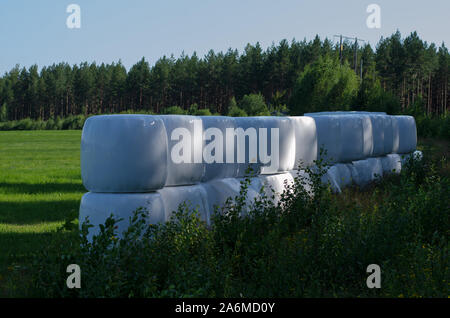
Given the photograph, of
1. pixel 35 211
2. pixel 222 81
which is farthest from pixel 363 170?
pixel 222 81

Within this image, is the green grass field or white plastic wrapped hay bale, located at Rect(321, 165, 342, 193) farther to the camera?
white plastic wrapped hay bale, located at Rect(321, 165, 342, 193)

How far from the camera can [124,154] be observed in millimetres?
5828

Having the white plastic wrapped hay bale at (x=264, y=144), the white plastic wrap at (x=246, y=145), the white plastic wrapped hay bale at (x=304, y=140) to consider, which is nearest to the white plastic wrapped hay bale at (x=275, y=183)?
the white plastic wrapped hay bale at (x=264, y=144)

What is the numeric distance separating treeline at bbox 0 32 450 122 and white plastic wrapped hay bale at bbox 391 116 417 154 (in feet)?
166

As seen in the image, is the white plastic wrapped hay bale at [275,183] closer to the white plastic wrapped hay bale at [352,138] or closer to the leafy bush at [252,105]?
the white plastic wrapped hay bale at [352,138]

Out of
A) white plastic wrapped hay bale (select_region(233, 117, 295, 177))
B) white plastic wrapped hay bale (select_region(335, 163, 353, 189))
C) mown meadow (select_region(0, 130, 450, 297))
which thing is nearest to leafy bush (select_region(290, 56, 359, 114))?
white plastic wrapped hay bale (select_region(335, 163, 353, 189))

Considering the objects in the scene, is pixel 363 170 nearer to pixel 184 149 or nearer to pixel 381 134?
pixel 381 134

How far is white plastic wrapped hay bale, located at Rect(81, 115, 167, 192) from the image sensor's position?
5.84 metres

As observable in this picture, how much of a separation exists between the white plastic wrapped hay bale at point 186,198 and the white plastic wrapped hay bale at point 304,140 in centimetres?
258

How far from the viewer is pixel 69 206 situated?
33.3ft

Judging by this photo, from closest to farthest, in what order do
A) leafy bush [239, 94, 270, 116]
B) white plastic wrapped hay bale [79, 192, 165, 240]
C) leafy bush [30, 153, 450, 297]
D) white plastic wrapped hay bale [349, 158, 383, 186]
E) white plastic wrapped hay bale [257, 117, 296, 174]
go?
leafy bush [30, 153, 450, 297] → white plastic wrapped hay bale [79, 192, 165, 240] → white plastic wrapped hay bale [257, 117, 296, 174] → white plastic wrapped hay bale [349, 158, 383, 186] → leafy bush [239, 94, 270, 116]

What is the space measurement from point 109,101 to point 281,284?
11450cm

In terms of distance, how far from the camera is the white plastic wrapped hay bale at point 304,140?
8938mm

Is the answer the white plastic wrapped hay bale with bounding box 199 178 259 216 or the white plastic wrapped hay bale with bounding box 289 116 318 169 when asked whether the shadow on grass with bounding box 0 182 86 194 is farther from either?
the white plastic wrapped hay bale with bounding box 199 178 259 216
